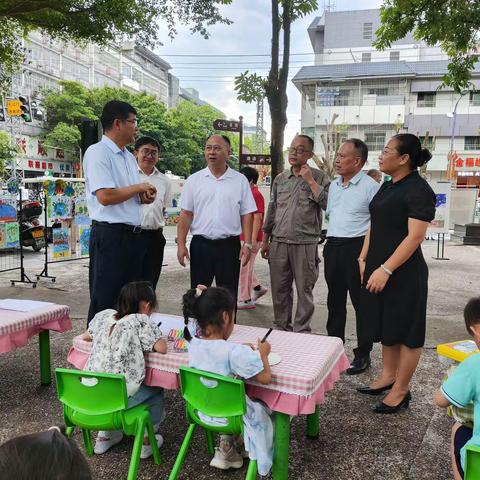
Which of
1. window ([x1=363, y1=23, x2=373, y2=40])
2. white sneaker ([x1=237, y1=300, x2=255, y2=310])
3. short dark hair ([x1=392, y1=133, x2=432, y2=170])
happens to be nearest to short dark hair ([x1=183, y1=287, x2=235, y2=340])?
short dark hair ([x1=392, y1=133, x2=432, y2=170])

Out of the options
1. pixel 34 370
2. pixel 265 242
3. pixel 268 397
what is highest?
pixel 265 242

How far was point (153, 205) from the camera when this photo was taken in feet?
13.9

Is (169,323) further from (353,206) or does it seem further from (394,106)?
(394,106)

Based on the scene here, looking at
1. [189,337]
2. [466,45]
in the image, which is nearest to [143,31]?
[466,45]

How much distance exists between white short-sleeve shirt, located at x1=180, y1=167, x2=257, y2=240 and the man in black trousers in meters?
0.73

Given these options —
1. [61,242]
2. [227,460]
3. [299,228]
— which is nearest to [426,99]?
[61,242]

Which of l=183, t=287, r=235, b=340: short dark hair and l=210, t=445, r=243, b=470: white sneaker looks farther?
l=210, t=445, r=243, b=470: white sneaker

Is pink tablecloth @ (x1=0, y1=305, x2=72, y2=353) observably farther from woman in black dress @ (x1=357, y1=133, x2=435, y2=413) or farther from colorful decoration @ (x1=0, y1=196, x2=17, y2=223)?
colorful decoration @ (x1=0, y1=196, x2=17, y2=223)

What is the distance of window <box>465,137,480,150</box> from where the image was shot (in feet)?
98.3

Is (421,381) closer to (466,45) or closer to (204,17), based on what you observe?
(466,45)

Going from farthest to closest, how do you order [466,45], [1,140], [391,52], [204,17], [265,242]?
[391,52], [1,140], [204,17], [466,45], [265,242]

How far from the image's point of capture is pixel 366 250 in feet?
10.5

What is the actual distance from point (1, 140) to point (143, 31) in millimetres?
20514

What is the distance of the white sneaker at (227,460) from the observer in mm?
2316
